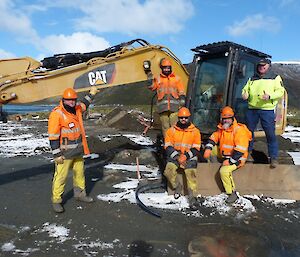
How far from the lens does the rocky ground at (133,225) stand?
14.7ft

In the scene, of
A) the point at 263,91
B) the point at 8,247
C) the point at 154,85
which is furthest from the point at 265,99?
the point at 8,247

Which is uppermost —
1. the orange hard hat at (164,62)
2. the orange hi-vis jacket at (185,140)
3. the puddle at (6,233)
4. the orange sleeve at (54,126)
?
the orange hard hat at (164,62)

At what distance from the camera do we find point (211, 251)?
14.4 feet

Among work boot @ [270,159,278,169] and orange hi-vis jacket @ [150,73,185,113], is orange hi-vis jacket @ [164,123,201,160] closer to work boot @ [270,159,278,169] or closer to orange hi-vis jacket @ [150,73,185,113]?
orange hi-vis jacket @ [150,73,185,113]

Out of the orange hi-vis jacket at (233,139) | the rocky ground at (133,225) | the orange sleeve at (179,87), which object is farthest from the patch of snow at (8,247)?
the orange sleeve at (179,87)

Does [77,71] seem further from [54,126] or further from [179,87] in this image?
[179,87]

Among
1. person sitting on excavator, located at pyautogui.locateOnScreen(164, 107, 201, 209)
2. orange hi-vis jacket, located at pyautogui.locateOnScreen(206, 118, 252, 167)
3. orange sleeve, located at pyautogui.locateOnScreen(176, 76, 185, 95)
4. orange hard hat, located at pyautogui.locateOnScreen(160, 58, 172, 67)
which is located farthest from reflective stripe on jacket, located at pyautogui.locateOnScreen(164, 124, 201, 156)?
orange hard hat, located at pyautogui.locateOnScreen(160, 58, 172, 67)

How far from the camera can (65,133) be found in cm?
589

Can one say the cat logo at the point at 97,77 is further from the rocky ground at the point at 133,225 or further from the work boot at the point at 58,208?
the work boot at the point at 58,208

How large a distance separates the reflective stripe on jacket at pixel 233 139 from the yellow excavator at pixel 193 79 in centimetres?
31

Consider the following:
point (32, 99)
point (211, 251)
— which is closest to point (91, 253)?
point (211, 251)

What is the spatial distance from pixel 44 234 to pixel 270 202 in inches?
150

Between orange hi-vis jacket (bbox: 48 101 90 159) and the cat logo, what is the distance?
80cm

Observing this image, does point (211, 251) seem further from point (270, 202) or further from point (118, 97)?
point (118, 97)
